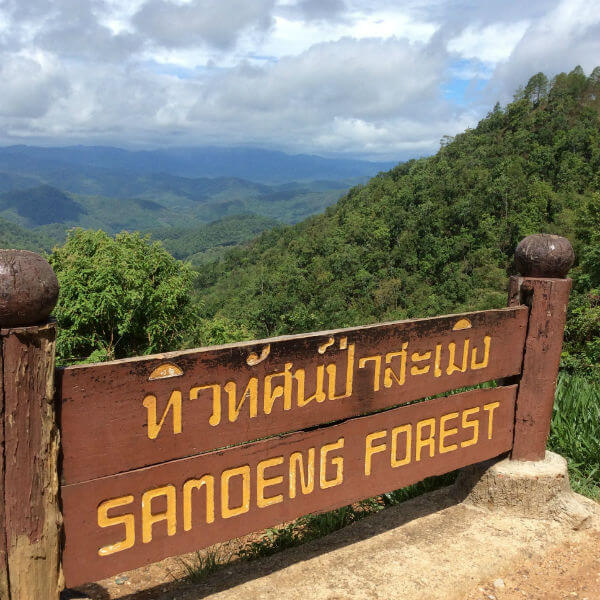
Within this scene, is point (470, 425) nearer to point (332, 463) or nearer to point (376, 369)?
point (376, 369)

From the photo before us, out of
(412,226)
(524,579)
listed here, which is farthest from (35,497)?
(412,226)

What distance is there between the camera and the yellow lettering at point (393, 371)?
2.47 m

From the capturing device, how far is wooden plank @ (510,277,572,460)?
2900mm

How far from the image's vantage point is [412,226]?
48.3 m

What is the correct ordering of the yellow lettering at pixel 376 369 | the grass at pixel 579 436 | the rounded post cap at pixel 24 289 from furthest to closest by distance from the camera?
1. the grass at pixel 579 436
2. the yellow lettering at pixel 376 369
3. the rounded post cap at pixel 24 289

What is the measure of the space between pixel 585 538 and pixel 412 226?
46.8m

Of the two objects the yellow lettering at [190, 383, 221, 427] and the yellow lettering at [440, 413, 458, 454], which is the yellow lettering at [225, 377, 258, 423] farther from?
the yellow lettering at [440, 413, 458, 454]

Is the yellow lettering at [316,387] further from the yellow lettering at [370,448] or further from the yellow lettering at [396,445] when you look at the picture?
the yellow lettering at [396,445]

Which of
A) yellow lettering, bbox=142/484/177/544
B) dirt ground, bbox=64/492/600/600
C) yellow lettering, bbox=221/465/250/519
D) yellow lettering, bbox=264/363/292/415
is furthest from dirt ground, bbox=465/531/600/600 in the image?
yellow lettering, bbox=142/484/177/544

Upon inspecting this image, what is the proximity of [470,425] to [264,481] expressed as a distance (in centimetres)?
115

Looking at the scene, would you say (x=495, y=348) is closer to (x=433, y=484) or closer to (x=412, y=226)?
(x=433, y=484)

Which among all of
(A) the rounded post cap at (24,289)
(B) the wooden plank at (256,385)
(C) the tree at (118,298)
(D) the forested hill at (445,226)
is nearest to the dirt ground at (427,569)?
(B) the wooden plank at (256,385)

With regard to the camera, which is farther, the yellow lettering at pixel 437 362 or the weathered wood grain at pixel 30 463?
the yellow lettering at pixel 437 362

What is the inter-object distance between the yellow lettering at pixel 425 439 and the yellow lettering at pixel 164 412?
1.18 m
